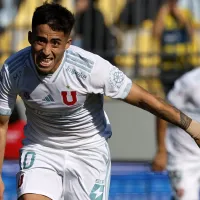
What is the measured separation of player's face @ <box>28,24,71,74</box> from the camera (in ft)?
17.8

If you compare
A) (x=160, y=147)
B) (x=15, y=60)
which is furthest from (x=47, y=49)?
(x=160, y=147)

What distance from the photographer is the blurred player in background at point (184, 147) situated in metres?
7.45

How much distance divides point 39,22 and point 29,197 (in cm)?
128

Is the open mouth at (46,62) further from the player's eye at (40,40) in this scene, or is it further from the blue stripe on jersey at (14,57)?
the blue stripe on jersey at (14,57)

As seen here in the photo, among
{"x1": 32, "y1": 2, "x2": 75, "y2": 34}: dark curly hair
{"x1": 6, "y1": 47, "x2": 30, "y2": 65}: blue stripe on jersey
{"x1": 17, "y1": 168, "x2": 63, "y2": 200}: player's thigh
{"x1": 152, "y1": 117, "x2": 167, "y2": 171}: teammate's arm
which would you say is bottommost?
{"x1": 152, "y1": 117, "x2": 167, "y2": 171}: teammate's arm

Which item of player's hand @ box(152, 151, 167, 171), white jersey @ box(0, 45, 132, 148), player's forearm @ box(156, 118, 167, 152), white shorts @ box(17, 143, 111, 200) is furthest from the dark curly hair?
player's hand @ box(152, 151, 167, 171)

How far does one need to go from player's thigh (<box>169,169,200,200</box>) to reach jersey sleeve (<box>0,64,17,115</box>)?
2377mm

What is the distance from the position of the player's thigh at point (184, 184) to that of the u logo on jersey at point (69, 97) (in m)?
2.25

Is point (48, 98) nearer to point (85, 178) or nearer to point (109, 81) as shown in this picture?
point (109, 81)

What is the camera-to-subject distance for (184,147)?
7.64 meters

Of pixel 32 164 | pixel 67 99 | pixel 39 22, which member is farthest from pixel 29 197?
pixel 39 22

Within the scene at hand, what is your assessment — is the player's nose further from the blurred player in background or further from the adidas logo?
the blurred player in background

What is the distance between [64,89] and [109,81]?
33 cm

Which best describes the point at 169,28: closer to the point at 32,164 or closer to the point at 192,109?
the point at 192,109
